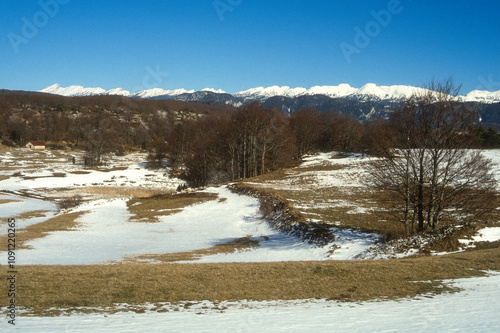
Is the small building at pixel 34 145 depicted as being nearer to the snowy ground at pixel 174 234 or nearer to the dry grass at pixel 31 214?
the snowy ground at pixel 174 234

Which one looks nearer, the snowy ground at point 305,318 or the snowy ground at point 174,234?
the snowy ground at point 305,318

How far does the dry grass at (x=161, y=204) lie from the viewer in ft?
110

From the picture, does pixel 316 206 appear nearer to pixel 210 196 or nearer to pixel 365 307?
pixel 210 196

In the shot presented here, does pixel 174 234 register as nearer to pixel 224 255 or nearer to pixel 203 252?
pixel 203 252

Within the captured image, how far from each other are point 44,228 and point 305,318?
86.1 feet

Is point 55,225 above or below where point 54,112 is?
below

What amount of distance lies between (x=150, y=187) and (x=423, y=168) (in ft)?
174

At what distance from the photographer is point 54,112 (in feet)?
567

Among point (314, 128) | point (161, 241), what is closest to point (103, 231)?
point (161, 241)

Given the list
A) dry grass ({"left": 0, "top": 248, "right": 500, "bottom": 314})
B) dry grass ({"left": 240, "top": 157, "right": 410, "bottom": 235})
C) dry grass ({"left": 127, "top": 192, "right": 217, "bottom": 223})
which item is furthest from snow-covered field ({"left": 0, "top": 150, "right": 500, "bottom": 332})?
dry grass ({"left": 240, "top": 157, "right": 410, "bottom": 235})

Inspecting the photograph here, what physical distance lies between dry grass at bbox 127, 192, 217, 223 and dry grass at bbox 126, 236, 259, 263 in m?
11.2

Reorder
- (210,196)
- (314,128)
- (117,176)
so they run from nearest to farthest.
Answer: (210,196)
(117,176)
(314,128)

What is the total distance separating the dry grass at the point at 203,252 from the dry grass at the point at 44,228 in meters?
8.47

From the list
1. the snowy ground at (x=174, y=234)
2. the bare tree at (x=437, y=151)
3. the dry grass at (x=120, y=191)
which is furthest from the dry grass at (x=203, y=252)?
the dry grass at (x=120, y=191)
